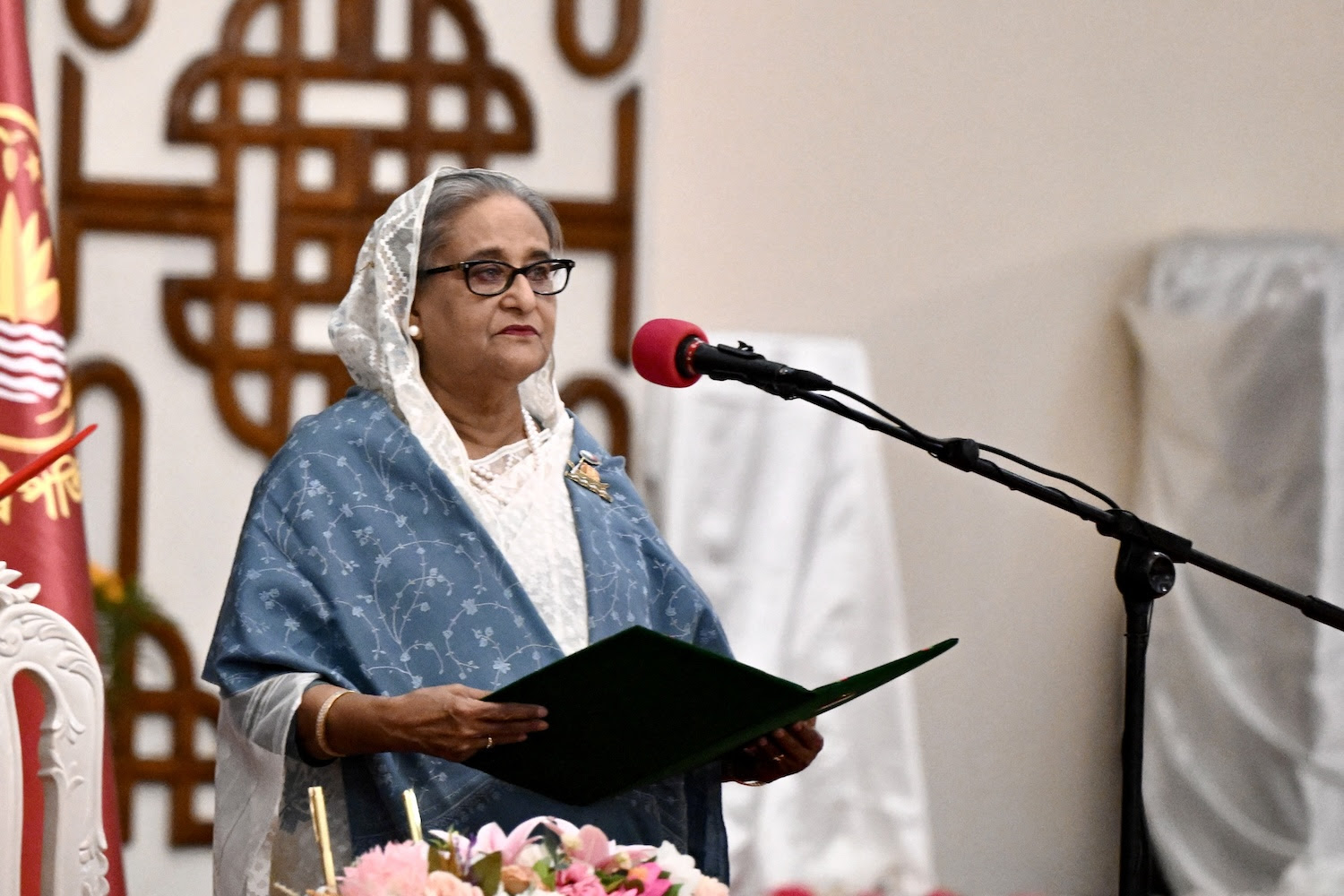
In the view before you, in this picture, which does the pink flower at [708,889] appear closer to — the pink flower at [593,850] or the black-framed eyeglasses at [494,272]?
the pink flower at [593,850]

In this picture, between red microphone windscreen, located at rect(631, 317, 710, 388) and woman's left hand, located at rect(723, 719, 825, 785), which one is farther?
woman's left hand, located at rect(723, 719, 825, 785)

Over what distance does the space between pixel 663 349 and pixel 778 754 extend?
0.55 meters

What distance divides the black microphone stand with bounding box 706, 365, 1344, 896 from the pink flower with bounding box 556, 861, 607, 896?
1.70ft

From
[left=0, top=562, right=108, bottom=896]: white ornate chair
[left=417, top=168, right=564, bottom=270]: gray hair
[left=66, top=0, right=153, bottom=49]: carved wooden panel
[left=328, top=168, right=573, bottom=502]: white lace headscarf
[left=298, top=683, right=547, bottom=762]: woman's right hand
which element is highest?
[left=66, top=0, right=153, bottom=49]: carved wooden panel

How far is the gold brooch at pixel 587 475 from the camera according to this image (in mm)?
2135

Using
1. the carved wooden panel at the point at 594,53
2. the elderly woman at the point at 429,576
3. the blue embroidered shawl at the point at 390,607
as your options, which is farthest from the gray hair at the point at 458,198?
the carved wooden panel at the point at 594,53

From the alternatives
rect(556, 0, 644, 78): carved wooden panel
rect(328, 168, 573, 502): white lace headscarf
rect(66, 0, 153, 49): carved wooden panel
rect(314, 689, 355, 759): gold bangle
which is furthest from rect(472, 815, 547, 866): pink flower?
rect(66, 0, 153, 49): carved wooden panel

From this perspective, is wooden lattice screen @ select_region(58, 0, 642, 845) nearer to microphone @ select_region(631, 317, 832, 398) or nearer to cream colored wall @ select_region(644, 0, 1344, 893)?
cream colored wall @ select_region(644, 0, 1344, 893)

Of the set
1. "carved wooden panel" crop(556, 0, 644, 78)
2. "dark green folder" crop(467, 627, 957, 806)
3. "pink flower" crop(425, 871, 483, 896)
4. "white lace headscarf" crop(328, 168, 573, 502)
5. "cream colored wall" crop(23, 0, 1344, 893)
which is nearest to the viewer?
"pink flower" crop(425, 871, 483, 896)

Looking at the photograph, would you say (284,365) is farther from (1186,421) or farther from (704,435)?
(1186,421)

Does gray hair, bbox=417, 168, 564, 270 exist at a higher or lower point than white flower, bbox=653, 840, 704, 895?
higher

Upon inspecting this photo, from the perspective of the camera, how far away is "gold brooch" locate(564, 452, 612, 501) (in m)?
2.13

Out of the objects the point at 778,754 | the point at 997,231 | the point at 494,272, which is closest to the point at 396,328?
the point at 494,272

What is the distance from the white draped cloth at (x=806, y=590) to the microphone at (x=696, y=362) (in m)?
1.94
